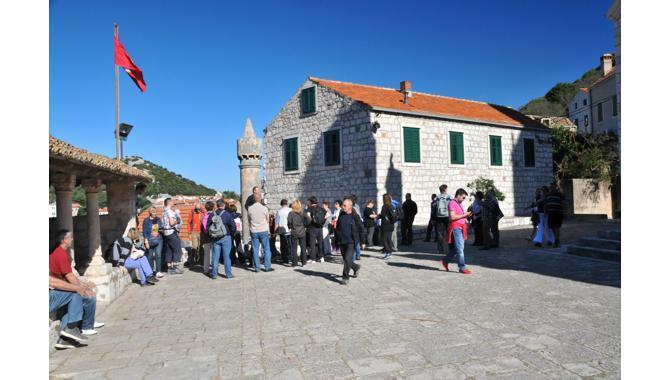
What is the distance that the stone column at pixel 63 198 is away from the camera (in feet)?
22.6

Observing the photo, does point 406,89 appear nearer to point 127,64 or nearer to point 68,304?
point 127,64

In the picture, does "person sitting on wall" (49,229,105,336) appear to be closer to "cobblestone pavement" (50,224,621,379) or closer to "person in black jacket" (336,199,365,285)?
"cobblestone pavement" (50,224,621,379)

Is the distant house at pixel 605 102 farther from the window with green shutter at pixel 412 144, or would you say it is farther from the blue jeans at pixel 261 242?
the blue jeans at pixel 261 242

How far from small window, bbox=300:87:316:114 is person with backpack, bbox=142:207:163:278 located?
491 inches

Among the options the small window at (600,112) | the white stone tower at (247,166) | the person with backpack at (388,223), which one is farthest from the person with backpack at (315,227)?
the small window at (600,112)

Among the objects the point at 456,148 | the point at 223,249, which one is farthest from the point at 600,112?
the point at 223,249

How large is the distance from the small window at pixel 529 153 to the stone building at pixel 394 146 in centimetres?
5

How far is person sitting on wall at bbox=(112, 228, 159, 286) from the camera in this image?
8.95 metres

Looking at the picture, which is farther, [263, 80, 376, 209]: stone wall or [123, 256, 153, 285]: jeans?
[263, 80, 376, 209]: stone wall

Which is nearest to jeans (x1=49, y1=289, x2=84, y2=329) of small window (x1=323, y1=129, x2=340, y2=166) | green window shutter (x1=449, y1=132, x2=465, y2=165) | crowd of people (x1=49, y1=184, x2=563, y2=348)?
crowd of people (x1=49, y1=184, x2=563, y2=348)
